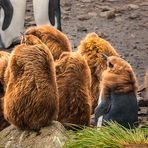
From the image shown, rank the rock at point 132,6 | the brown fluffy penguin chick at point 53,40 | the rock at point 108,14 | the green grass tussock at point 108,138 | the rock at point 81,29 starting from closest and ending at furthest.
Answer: the green grass tussock at point 108,138, the brown fluffy penguin chick at point 53,40, the rock at point 81,29, the rock at point 108,14, the rock at point 132,6

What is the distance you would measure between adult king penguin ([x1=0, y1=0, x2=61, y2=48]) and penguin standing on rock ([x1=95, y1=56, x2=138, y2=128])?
3594mm

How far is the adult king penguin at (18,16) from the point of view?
8.47m

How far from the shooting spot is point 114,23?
33.0 feet

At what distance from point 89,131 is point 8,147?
55 cm

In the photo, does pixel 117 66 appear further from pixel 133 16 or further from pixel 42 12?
pixel 133 16

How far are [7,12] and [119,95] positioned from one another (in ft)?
13.6

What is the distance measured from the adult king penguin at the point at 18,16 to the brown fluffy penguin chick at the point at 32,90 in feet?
12.4

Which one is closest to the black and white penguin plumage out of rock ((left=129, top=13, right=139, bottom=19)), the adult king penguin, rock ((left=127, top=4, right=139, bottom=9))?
the adult king penguin

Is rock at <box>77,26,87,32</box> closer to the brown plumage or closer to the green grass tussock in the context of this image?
the brown plumage

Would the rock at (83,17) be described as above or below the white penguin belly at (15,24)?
below

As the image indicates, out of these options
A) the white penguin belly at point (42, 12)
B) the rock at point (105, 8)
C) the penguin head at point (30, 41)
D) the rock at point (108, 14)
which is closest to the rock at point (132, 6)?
the rock at point (105, 8)

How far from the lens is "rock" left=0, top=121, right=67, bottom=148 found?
452 centimetres

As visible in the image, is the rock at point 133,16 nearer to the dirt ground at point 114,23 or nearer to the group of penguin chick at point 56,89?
the dirt ground at point 114,23

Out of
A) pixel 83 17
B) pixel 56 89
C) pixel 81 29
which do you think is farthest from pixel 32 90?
pixel 83 17
